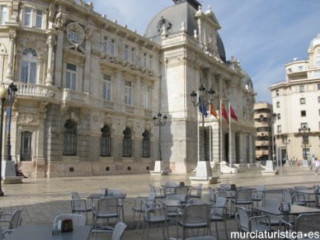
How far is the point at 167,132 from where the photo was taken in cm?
3962

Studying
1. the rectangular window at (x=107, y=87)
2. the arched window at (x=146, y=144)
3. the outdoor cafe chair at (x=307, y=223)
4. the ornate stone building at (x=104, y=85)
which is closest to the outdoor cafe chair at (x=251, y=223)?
the outdoor cafe chair at (x=307, y=223)

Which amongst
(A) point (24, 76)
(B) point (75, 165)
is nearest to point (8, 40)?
(A) point (24, 76)

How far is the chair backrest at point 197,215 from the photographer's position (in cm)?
693

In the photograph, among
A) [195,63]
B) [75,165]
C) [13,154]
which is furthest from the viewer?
[195,63]

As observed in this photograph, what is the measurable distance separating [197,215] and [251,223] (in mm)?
1189

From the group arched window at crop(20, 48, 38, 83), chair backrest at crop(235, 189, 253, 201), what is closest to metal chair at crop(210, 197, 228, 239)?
chair backrest at crop(235, 189, 253, 201)

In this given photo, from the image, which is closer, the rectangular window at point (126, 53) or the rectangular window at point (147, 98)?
the rectangular window at point (126, 53)

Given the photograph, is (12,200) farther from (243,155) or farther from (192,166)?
(243,155)

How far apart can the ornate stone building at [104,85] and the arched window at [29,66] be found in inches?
3.1

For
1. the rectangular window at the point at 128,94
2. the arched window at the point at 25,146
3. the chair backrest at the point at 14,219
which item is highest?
the rectangular window at the point at 128,94

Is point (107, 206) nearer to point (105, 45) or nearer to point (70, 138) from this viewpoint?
point (70, 138)

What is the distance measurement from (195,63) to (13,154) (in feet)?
78.2

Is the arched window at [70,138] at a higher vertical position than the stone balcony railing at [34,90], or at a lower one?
lower

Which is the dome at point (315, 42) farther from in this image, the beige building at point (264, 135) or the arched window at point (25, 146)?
the arched window at point (25, 146)
